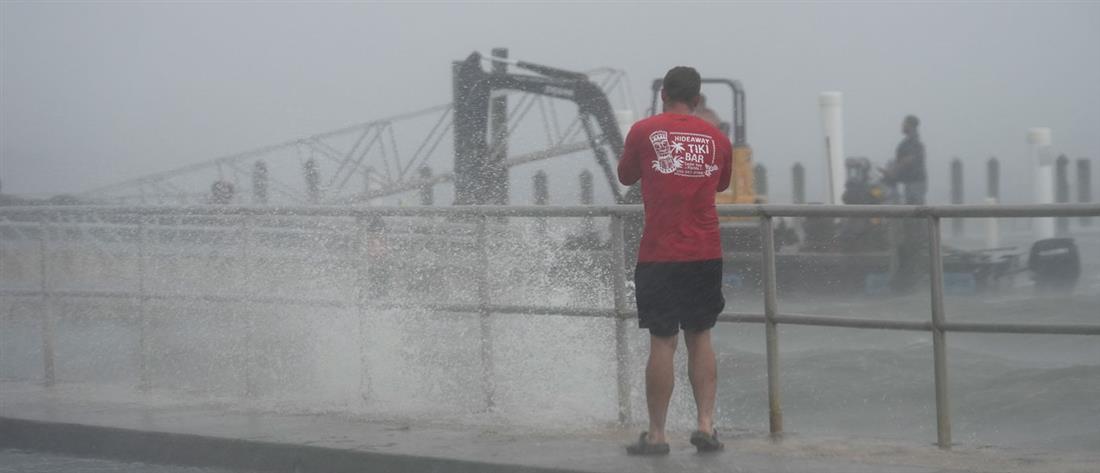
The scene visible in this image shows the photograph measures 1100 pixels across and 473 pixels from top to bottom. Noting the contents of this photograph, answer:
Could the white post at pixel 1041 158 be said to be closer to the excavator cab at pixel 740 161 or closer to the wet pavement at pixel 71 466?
the excavator cab at pixel 740 161

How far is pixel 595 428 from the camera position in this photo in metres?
6.23

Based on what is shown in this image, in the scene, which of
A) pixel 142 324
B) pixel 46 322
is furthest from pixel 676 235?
pixel 46 322

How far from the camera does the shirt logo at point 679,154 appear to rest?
525 cm

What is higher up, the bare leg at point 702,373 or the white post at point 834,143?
the white post at point 834,143

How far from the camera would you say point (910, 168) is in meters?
18.3

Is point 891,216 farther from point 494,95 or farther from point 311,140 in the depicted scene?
point 494,95

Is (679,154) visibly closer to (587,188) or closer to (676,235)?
(676,235)

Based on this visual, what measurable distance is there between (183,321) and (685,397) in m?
2.82

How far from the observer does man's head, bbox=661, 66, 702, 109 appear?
537cm

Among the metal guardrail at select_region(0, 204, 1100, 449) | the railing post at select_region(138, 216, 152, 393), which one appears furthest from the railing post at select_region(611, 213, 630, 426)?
the railing post at select_region(138, 216, 152, 393)

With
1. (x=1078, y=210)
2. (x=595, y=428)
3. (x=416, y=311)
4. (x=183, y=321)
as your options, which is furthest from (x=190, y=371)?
(x=1078, y=210)

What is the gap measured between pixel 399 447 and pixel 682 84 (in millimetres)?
1816

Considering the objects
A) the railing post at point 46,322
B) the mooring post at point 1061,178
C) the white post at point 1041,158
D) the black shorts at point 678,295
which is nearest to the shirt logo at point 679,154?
the black shorts at point 678,295

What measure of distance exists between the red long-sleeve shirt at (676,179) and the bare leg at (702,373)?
340 mm
